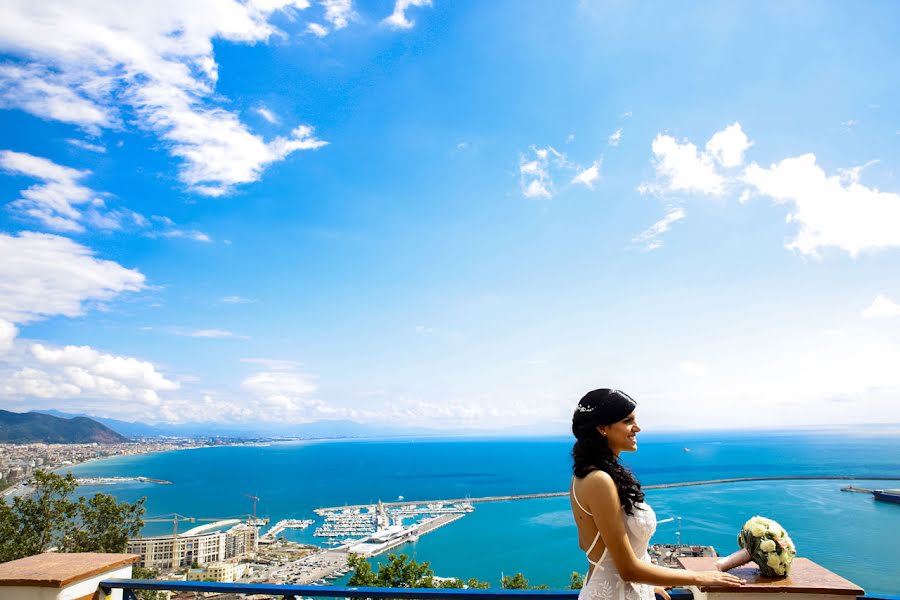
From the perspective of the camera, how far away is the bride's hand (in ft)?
5.28

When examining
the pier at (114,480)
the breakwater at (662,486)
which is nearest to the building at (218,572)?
the breakwater at (662,486)

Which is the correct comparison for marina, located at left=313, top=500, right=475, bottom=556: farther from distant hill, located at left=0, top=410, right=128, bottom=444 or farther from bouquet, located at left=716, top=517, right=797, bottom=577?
distant hill, located at left=0, top=410, right=128, bottom=444

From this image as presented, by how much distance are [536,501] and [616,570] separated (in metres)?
60.2

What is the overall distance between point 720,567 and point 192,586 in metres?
2.35

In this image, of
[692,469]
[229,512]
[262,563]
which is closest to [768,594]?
[262,563]

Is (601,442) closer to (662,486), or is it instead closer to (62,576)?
(62,576)

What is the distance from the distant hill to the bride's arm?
415 feet

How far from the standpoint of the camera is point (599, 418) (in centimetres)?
162

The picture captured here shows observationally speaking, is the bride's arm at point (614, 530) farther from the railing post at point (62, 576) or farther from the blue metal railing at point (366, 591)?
the railing post at point (62, 576)

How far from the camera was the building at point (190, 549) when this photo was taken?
30.5 meters

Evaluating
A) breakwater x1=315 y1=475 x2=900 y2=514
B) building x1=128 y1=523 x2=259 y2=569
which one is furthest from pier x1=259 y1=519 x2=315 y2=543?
breakwater x1=315 y1=475 x2=900 y2=514

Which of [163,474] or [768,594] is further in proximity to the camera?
[163,474]

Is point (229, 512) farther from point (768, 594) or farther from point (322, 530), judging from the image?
point (768, 594)

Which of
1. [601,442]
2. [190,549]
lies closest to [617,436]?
[601,442]
